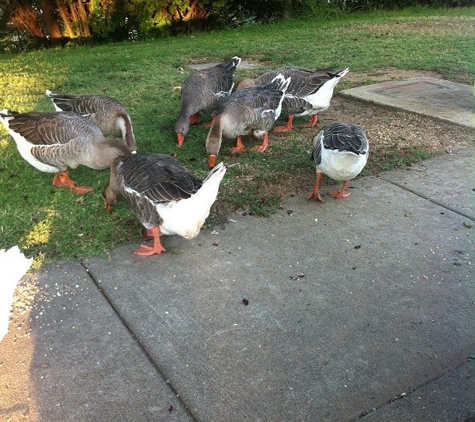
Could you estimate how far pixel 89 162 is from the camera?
495 cm

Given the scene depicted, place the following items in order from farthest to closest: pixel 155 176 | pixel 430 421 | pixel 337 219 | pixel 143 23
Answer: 1. pixel 143 23
2. pixel 337 219
3. pixel 155 176
4. pixel 430 421

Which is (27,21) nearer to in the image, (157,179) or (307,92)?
(307,92)

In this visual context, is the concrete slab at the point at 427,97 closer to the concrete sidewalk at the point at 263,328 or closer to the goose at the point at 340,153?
the goose at the point at 340,153

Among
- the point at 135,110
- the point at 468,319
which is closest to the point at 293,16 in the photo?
the point at 135,110

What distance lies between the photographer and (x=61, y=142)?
16.3 ft

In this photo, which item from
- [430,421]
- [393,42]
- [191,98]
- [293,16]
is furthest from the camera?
[293,16]

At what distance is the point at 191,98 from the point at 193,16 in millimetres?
11220

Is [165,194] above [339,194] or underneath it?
above

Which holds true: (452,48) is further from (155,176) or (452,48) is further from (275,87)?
(155,176)

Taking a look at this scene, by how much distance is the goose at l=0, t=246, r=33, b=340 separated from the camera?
8.81ft

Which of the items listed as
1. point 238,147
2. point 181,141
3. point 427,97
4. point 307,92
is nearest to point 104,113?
point 181,141

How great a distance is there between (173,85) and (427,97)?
4.49 meters

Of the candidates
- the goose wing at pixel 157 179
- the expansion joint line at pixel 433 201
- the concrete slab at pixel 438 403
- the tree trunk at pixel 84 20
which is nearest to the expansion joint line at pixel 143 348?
the goose wing at pixel 157 179

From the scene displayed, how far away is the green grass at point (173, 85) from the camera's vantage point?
15.1 feet
